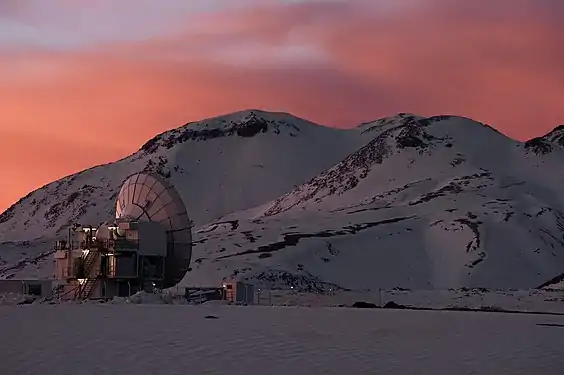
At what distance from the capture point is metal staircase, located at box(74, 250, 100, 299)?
193 feet

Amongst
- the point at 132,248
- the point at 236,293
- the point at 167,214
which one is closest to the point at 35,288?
the point at 132,248

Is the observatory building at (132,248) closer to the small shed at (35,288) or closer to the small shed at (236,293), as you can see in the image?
the small shed at (35,288)

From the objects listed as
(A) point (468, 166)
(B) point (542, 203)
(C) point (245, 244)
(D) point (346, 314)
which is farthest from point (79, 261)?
(A) point (468, 166)

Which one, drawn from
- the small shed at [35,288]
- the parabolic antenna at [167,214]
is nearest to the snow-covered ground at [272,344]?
the parabolic antenna at [167,214]

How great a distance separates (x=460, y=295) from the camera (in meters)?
64.9

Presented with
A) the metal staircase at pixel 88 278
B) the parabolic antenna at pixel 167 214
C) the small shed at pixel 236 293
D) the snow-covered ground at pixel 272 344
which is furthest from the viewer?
the parabolic antenna at pixel 167 214

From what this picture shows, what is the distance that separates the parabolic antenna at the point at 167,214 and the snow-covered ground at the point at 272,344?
2105 cm

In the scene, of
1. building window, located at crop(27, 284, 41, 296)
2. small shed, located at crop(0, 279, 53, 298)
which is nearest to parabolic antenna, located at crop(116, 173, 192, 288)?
small shed, located at crop(0, 279, 53, 298)

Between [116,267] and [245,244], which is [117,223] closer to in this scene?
[116,267]

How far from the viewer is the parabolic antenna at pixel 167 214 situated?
60312mm

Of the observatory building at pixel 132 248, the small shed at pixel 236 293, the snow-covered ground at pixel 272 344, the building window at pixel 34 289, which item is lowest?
the snow-covered ground at pixel 272 344

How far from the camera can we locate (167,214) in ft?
198

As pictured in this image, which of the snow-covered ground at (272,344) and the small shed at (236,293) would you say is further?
the small shed at (236,293)

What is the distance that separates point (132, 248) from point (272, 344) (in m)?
34.1
